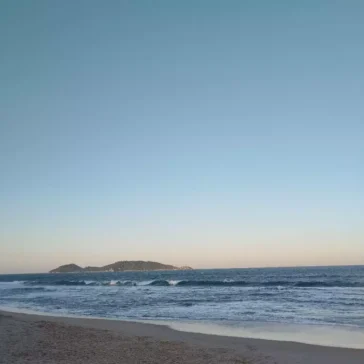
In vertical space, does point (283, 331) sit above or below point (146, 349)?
below

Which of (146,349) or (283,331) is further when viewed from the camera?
(283,331)

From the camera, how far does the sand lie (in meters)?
11.2

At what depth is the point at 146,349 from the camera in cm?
1297

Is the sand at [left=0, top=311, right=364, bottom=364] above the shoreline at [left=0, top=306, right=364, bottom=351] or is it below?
above

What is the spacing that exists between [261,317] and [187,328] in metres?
5.28

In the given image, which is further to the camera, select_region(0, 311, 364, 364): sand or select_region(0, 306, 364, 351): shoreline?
select_region(0, 306, 364, 351): shoreline

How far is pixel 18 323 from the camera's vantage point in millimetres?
18906

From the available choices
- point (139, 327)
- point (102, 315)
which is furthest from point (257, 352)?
point (102, 315)

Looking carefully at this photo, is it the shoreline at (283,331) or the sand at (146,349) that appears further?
the shoreline at (283,331)

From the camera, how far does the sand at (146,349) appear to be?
11.2m

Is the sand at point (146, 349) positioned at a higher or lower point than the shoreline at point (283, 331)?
higher

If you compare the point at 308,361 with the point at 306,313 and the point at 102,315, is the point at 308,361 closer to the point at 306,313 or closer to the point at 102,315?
the point at 306,313

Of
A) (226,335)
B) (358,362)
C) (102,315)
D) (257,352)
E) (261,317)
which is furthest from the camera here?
(102,315)

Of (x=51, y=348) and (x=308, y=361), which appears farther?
(x=51, y=348)
